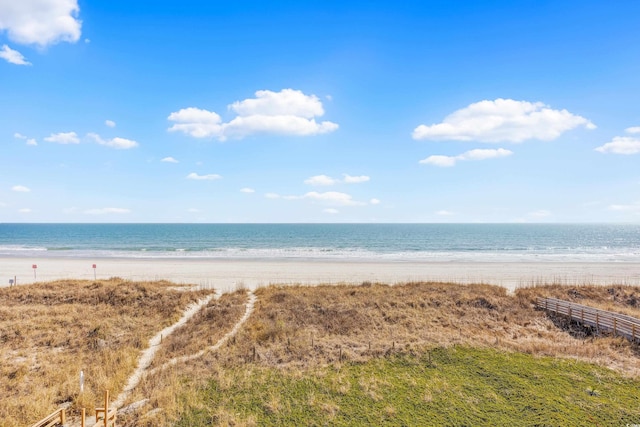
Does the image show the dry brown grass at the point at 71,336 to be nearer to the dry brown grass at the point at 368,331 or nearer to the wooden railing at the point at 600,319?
the dry brown grass at the point at 368,331

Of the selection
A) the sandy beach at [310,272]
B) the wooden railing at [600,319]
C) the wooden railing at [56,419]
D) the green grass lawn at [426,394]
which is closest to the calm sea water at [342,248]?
the sandy beach at [310,272]

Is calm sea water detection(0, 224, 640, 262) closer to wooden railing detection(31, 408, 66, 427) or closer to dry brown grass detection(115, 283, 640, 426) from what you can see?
dry brown grass detection(115, 283, 640, 426)

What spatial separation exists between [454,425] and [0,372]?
→ 58.3ft

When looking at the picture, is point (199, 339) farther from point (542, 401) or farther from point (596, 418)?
point (596, 418)

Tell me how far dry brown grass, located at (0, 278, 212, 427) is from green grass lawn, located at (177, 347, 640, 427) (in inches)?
192

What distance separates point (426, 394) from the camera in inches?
460

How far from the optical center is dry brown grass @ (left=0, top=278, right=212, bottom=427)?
1198 centimetres

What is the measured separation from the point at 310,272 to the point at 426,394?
32968 mm

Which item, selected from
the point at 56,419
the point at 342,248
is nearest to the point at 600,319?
the point at 56,419

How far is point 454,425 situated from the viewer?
33.1ft

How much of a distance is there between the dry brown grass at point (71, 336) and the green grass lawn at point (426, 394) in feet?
16.0

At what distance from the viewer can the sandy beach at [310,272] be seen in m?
37.8

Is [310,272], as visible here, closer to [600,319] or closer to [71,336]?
[71,336]

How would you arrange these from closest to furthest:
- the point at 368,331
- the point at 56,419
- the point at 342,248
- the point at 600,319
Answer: the point at 56,419 → the point at 368,331 → the point at 600,319 → the point at 342,248
